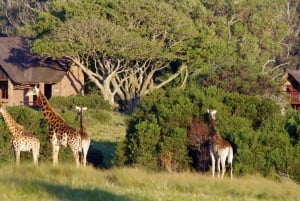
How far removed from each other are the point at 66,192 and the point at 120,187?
1.79 m

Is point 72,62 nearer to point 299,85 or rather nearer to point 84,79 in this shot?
point 84,79

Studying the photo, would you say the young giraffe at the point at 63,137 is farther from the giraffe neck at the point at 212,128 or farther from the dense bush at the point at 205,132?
the giraffe neck at the point at 212,128

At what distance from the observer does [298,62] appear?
235 feet

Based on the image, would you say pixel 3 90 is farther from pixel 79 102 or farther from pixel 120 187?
pixel 120 187

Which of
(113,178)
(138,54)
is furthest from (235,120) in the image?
(138,54)

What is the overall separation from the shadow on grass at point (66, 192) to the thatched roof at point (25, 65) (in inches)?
1422

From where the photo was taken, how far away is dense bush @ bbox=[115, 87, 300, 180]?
69.4ft

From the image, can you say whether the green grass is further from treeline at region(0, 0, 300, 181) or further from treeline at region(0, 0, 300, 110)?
treeline at region(0, 0, 300, 110)

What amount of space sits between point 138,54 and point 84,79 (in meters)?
7.25

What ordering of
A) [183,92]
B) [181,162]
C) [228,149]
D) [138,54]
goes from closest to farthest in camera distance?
[228,149] → [181,162] → [183,92] → [138,54]

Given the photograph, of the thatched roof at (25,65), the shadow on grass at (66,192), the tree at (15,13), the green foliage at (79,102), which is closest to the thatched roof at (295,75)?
the green foliage at (79,102)

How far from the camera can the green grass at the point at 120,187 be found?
1181cm

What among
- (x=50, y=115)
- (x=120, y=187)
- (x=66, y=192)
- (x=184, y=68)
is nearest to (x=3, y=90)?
(x=184, y=68)

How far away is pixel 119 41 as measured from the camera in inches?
1751
